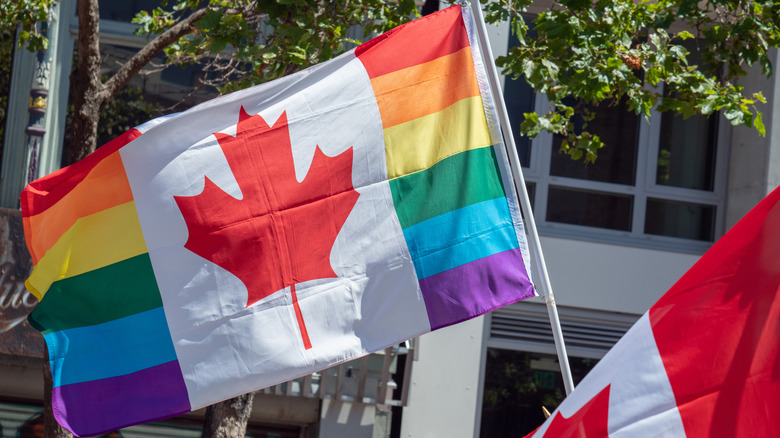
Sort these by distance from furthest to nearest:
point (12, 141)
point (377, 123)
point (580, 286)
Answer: point (580, 286) < point (12, 141) < point (377, 123)

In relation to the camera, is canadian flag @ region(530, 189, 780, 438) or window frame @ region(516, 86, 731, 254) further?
window frame @ region(516, 86, 731, 254)

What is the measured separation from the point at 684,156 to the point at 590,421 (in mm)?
7750

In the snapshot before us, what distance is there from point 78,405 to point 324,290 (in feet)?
3.89

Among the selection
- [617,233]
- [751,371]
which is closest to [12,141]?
[617,233]

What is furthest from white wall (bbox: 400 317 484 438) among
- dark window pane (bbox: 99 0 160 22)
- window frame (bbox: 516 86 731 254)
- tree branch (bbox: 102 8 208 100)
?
dark window pane (bbox: 99 0 160 22)

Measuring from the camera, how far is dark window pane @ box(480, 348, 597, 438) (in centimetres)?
927

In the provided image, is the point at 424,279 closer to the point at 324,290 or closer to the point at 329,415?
the point at 324,290

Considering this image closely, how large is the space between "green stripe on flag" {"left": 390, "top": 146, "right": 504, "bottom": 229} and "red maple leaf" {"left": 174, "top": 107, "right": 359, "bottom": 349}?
0.81 feet

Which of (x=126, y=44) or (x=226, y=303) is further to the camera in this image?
(x=126, y=44)

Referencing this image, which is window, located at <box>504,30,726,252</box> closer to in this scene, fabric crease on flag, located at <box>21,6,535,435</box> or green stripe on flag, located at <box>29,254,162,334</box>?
fabric crease on flag, located at <box>21,6,535,435</box>

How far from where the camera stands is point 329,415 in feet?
28.1

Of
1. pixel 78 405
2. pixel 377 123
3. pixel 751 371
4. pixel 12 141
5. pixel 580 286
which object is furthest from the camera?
pixel 580 286

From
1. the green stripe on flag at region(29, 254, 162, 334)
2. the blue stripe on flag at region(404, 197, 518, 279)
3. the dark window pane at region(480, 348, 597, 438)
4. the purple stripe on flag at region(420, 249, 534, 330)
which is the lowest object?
the dark window pane at region(480, 348, 597, 438)

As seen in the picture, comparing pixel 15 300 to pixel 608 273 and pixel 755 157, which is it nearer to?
pixel 608 273
